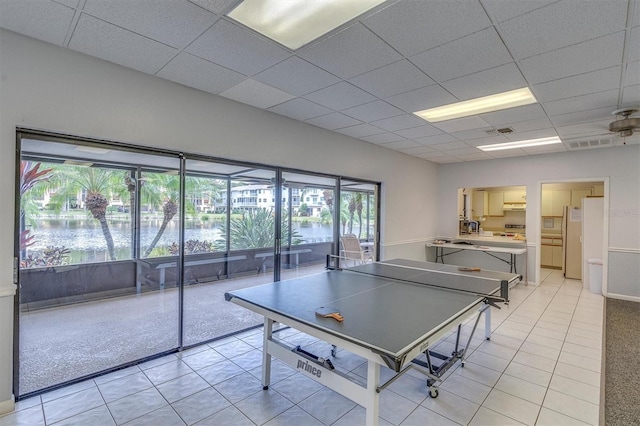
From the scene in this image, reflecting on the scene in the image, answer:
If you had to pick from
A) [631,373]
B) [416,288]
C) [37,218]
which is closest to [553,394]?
[631,373]

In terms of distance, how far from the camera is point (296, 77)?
2.99 meters

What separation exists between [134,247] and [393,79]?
3357 millimetres

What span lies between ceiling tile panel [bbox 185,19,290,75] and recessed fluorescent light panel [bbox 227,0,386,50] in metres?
0.12

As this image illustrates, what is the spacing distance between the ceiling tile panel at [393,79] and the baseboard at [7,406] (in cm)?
386

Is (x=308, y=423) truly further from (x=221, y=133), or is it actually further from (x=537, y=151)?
(x=537, y=151)

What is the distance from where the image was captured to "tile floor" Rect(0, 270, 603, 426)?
226 cm

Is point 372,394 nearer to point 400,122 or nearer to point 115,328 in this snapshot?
point 115,328

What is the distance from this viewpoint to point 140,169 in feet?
10.9

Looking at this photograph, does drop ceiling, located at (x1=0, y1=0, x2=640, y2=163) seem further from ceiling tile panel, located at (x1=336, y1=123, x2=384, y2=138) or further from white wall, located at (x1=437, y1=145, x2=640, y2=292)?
white wall, located at (x1=437, y1=145, x2=640, y2=292)

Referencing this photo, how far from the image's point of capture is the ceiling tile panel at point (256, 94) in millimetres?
3238

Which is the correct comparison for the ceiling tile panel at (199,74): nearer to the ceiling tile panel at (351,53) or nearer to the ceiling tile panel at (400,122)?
the ceiling tile panel at (351,53)

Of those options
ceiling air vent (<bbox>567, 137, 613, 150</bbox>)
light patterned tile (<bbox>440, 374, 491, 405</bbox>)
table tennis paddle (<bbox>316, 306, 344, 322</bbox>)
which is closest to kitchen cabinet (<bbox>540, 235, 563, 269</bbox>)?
ceiling air vent (<bbox>567, 137, 613, 150</bbox>)

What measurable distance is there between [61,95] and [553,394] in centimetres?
477

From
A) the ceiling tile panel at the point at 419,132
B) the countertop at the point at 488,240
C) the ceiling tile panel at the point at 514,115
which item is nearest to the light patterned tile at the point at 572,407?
the ceiling tile panel at the point at 514,115
